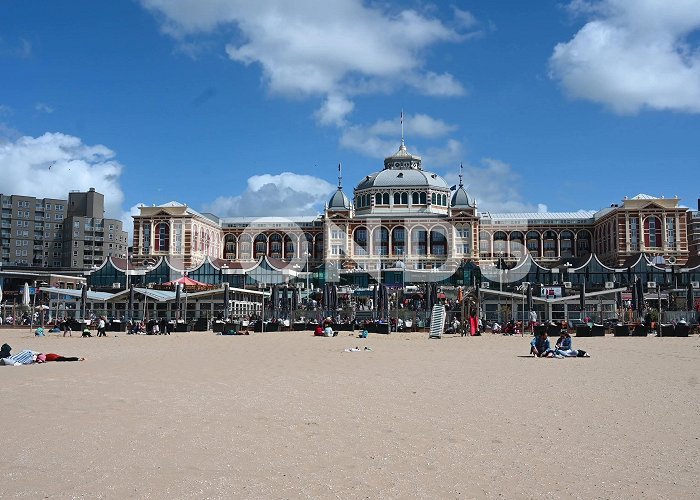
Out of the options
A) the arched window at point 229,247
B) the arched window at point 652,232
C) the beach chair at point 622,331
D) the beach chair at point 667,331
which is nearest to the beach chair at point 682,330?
the beach chair at point 667,331

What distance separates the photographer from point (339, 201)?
103875mm

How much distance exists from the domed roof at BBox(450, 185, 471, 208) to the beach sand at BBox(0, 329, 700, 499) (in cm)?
8183

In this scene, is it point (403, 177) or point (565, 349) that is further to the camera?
point (403, 177)

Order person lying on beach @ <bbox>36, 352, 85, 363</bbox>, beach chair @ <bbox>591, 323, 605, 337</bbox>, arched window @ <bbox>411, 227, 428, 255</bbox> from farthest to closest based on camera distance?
arched window @ <bbox>411, 227, 428, 255</bbox> < beach chair @ <bbox>591, 323, 605, 337</bbox> < person lying on beach @ <bbox>36, 352, 85, 363</bbox>

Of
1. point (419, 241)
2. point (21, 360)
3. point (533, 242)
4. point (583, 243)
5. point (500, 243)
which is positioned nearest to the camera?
point (21, 360)

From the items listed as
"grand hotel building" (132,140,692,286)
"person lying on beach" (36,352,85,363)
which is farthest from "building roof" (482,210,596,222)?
"person lying on beach" (36,352,85,363)

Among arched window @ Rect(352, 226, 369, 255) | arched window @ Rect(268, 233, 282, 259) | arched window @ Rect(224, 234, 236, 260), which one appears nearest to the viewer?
arched window @ Rect(352, 226, 369, 255)

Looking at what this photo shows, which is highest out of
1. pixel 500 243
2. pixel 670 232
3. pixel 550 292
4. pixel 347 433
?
pixel 670 232

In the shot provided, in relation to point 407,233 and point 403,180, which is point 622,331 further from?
point 403,180

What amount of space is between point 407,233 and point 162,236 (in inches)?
1323

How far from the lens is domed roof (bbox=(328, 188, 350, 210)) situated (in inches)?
4072

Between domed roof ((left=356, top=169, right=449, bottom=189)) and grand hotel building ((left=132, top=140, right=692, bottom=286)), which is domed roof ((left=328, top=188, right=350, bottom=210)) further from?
domed roof ((left=356, top=169, right=449, bottom=189))

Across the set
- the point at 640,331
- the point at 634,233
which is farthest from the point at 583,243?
the point at 640,331

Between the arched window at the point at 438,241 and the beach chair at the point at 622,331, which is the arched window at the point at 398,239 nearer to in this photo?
the arched window at the point at 438,241
